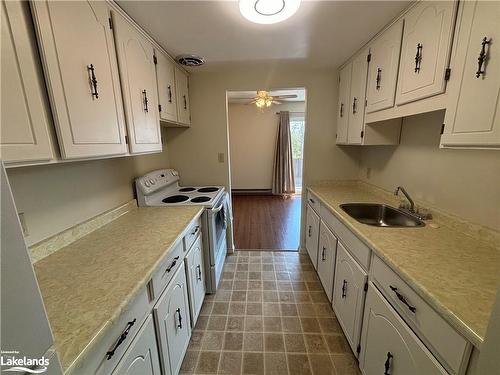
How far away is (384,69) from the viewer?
5.12ft

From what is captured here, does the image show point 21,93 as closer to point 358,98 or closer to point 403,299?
point 403,299

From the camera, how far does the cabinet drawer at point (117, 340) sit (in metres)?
0.63

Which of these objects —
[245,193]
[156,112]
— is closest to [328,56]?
[156,112]

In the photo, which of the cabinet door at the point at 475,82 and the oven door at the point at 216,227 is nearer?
the cabinet door at the point at 475,82

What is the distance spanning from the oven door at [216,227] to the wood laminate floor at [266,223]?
0.78m

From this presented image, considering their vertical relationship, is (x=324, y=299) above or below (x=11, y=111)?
below

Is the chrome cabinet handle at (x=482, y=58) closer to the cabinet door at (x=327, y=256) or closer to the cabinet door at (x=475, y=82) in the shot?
the cabinet door at (x=475, y=82)

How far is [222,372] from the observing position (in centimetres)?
141

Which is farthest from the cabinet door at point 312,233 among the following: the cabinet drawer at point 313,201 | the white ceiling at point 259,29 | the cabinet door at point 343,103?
the white ceiling at point 259,29

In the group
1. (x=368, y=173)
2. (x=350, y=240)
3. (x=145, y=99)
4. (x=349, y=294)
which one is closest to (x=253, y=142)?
(x=368, y=173)

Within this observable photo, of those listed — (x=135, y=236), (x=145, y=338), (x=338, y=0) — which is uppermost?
(x=338, y=0)

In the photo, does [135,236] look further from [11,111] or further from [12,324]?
[12,324]

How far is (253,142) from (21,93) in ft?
16.8

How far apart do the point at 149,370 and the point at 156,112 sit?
5.36ft
